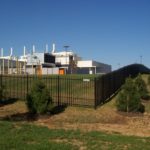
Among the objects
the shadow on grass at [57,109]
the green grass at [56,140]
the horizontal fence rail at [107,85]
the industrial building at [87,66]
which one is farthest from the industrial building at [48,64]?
the green grass at [56,140]

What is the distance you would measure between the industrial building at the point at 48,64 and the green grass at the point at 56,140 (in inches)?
2177

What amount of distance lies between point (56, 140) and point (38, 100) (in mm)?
7035

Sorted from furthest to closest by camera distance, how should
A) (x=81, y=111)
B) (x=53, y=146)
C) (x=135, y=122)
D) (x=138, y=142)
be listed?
(x=81, y=111) < (x=135, y=122) < (x=138, y=142) < (x=53, y=146)

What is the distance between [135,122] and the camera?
14.3 meters

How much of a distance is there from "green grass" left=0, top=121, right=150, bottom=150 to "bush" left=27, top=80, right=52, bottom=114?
528 cm

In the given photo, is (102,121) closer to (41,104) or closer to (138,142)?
(41,104)

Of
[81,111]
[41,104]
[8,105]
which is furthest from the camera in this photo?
[8,105]

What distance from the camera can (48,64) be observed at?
86.4 metres

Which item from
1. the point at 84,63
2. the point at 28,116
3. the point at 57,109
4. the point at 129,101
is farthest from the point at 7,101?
the point at 84,63

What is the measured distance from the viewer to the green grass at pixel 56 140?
7.64m

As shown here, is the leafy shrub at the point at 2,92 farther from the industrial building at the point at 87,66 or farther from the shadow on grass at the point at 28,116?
the industrial building at the point at 87,66

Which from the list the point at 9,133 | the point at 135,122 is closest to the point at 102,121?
the point at 135,122

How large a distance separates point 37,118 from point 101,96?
5503 mm

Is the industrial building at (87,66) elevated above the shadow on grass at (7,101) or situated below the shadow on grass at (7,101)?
above
